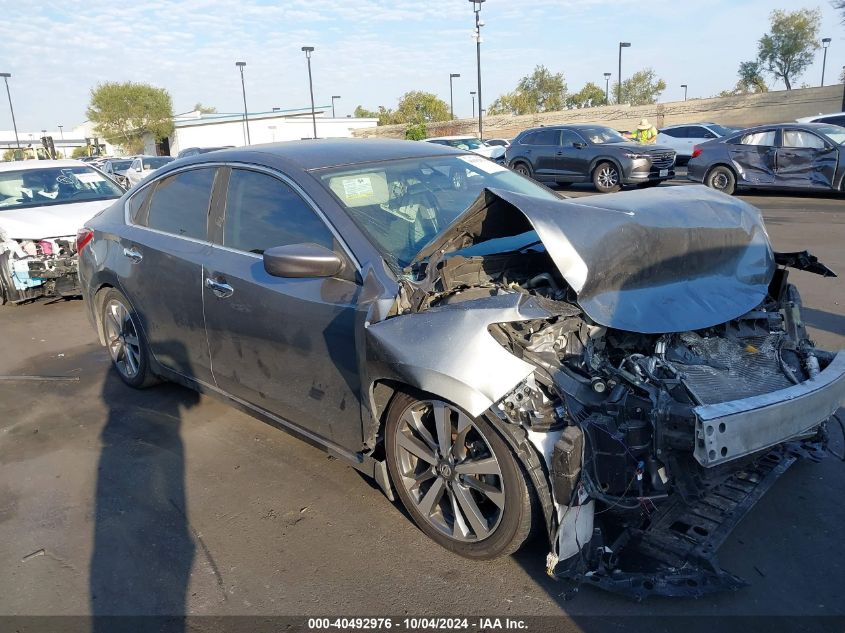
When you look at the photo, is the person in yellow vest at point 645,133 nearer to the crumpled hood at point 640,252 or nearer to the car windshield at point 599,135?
the car windshield at point 599,135

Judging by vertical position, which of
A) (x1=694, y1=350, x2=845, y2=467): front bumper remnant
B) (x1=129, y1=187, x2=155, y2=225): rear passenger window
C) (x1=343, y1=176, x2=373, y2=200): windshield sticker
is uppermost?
(x1=343, y1=176, x2=373, y2=200): windshield sticker

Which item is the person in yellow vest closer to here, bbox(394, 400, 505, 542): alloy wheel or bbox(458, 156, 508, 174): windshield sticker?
bbox(458, 156, 508, 174): windshield sticker

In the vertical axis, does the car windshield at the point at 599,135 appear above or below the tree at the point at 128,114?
below

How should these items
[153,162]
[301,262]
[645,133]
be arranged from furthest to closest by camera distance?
[153,162], [645,133], [301,262]

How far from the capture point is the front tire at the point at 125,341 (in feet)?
16.3

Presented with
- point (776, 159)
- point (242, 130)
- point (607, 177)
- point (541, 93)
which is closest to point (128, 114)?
point (242, 130)

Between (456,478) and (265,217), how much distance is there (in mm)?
1811

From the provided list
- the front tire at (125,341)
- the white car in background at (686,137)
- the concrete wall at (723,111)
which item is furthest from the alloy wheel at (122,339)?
the concrete wall at (723,111)

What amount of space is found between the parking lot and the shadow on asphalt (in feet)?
0.03

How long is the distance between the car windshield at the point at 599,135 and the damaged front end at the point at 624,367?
603 inches

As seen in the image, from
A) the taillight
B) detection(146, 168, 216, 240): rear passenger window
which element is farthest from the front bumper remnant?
the taillight

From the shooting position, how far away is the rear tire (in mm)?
15297

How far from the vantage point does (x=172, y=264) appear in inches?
169

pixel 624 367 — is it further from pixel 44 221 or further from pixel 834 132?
pixel 834 132
